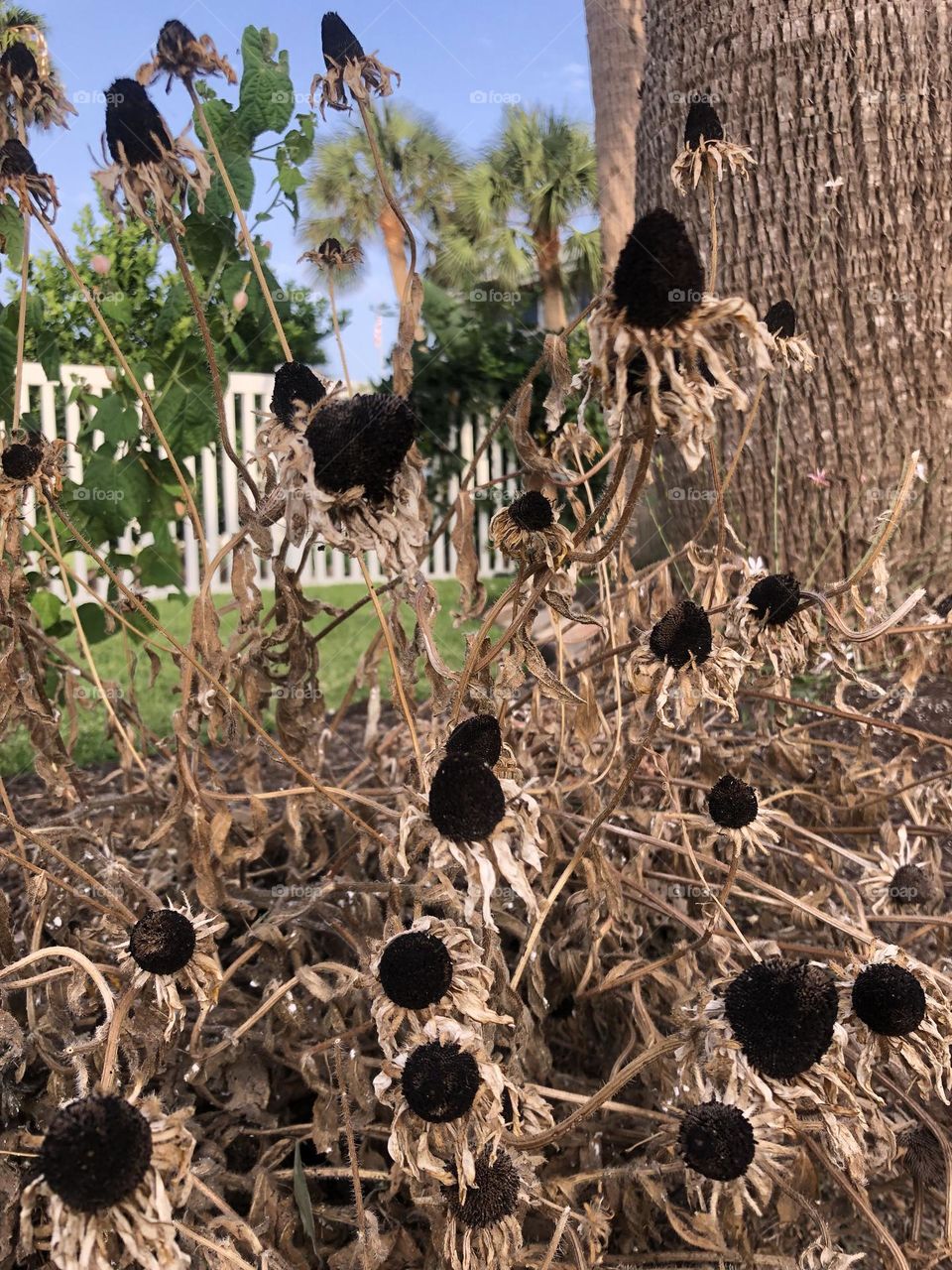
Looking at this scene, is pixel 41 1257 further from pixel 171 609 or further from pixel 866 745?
pixel 171 609

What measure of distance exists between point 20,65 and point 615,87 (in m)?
5.34

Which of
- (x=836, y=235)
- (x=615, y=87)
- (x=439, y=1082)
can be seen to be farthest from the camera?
(x=615, y=87)

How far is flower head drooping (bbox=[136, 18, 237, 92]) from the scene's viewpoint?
143 centimetres

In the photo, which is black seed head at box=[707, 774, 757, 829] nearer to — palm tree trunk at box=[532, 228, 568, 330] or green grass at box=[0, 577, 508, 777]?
green grass at box=[0, 577, 508, 777]

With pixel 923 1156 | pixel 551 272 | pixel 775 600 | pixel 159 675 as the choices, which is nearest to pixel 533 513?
pixel 775 600

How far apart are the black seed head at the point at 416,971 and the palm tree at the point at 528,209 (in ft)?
48.2

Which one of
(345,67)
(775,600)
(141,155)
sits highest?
(345,67)

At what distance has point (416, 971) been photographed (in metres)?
0.90

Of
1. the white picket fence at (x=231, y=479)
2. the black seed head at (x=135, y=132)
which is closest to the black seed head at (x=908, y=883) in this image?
the black seed head at (x=135, y=132)

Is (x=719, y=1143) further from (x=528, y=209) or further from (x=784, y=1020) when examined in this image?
(x=528, y=209)

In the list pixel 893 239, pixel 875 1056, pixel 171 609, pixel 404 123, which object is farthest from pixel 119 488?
pixel 404 123

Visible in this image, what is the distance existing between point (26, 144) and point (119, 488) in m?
0.88

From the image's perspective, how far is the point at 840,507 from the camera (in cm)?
332

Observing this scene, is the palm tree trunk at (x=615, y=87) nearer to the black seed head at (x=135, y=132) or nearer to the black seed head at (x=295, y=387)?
the black seed head at (x=135, y=132)
